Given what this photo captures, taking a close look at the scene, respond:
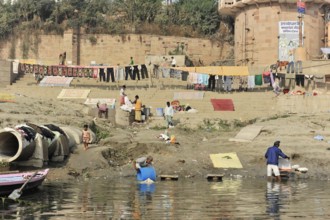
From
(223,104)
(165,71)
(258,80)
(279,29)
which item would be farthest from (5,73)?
(279,29)

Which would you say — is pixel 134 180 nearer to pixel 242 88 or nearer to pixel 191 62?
pixel 242 88

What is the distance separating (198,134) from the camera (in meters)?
23.3

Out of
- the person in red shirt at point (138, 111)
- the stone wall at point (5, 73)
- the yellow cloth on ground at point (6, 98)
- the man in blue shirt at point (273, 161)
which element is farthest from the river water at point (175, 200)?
the stone wall at point (5, 73)

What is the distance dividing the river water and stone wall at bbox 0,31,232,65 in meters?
22.8

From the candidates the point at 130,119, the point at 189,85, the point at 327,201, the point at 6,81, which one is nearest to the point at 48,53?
the point at 6,81

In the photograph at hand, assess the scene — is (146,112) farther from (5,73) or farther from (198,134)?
(5,73)

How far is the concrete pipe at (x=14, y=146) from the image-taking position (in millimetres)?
17000

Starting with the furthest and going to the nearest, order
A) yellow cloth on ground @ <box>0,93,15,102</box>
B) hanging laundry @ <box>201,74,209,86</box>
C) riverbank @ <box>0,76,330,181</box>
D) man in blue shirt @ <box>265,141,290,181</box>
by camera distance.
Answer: hanging laundry @ <box>201,74,209,86</box>
yellow cloth on ground @ <box>0,93,15,102</box>
riverbank @ <box>0,76,330,181</box>
man in blue shirt @ <box>265,141,290,181</box>

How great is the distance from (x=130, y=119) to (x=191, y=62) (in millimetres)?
13768

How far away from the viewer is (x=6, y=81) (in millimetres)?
32094

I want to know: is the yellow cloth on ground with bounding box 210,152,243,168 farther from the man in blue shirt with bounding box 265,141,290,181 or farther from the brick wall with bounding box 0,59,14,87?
the brick wall with bounding box 0,59,14,87

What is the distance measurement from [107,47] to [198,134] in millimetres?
17916

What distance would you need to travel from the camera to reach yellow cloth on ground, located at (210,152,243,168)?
19.4 metres

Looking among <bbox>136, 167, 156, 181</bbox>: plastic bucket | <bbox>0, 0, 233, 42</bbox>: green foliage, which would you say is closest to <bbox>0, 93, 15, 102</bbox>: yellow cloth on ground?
<bbox>136, 167, 156, 181</bbox>: plastic bucket
